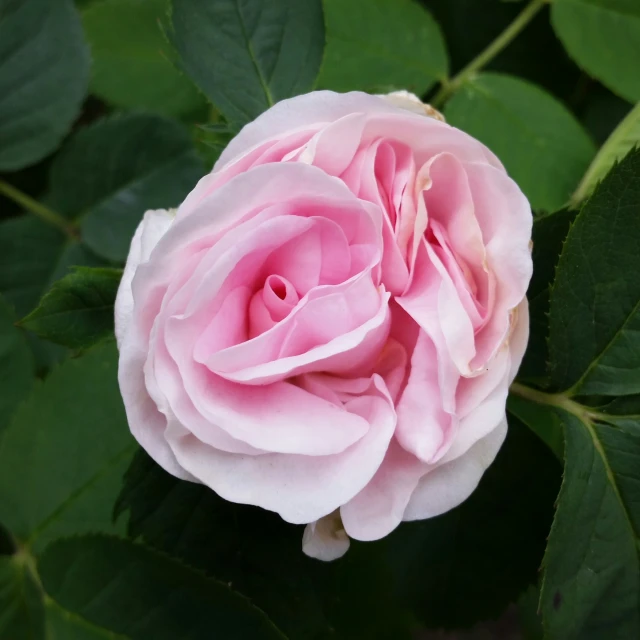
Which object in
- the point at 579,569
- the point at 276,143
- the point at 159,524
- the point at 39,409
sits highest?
the point at 276,143

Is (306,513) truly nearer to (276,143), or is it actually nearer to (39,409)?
(276,143)

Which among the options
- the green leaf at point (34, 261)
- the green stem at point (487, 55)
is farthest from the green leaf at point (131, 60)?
the green stem at point (487, 55)

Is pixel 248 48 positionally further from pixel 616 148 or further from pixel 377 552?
pixel 377 552

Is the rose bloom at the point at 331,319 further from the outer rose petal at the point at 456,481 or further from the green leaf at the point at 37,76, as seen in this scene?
the green leaf at the point at 37,76

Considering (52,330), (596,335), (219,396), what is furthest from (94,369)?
(596,335)

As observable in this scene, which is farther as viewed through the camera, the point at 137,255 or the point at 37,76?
the point at 37,76

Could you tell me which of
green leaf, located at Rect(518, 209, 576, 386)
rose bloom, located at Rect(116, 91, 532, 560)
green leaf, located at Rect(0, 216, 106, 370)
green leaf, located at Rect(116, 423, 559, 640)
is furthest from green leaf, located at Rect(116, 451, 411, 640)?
green leaf, located at Rect(0, 216, 106, 370)

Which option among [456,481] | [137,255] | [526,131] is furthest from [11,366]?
[526,131]
